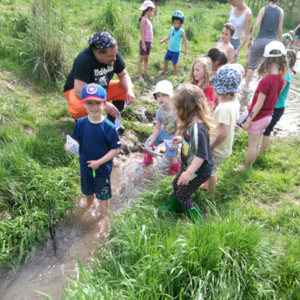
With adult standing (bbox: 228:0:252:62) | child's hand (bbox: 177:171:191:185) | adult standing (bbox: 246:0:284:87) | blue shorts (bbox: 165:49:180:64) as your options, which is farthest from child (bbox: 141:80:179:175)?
blue shorts (bbox: 165:49:180:64)

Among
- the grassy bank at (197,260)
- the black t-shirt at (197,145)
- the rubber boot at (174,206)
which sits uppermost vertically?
the black t-shirt at (197,145)

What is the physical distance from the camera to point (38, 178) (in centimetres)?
311

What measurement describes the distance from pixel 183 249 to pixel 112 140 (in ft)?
4.03

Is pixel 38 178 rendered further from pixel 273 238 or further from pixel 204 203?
pixel 273 238

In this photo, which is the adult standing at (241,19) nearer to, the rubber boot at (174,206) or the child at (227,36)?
the child at (227,36)

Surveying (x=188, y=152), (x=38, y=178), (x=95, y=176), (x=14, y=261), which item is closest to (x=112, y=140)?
(x=95, y=176)

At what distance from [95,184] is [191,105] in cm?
132

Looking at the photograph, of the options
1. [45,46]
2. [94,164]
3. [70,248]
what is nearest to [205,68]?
[94,164]

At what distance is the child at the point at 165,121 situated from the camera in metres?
3.38

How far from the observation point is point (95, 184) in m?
2.91

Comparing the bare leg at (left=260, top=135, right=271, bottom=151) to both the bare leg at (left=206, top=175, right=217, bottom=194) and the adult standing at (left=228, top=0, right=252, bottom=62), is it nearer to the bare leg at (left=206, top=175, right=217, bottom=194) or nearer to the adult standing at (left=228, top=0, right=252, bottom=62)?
the bare leg at (left=206, top=175, right=217, bottom=194)

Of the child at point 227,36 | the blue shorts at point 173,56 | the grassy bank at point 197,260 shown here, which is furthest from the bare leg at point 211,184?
the blue shorts at point 173,56

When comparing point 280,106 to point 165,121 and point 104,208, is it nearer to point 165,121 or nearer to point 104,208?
point 165,121

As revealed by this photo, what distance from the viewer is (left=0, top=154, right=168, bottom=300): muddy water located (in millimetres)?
2314
